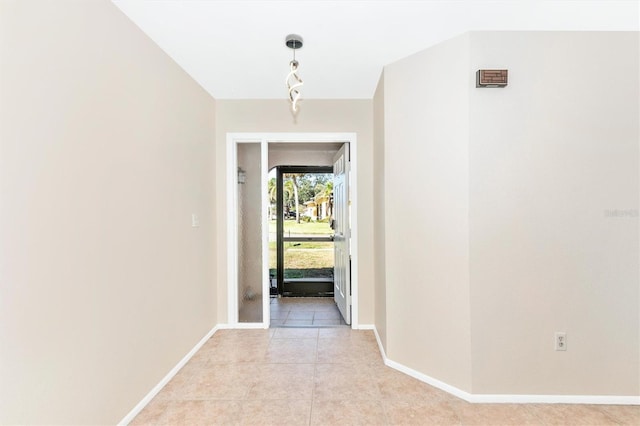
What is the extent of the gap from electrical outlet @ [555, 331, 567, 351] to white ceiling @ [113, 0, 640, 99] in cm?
202

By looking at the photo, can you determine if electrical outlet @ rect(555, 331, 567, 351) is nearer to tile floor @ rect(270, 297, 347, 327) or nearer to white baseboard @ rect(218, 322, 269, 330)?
tile floor @ rect(270, 297, 347, 327)

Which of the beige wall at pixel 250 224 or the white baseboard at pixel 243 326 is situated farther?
the beige wall at pixel 250 224

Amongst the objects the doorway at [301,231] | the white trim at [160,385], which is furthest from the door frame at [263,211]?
the doorway at [301,231]

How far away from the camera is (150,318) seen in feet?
7.27

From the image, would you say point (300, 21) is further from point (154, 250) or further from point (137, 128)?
point (154, 250)

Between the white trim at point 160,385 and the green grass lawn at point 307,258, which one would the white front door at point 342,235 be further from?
the white trim at point 160,385

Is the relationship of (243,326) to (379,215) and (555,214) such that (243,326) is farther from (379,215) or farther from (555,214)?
(555,214)

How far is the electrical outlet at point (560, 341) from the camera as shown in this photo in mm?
2121

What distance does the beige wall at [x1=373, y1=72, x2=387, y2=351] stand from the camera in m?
→ 2.76

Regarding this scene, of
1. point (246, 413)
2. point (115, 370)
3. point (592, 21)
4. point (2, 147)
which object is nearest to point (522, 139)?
point (592, 21)

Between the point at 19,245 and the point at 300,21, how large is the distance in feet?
6.24

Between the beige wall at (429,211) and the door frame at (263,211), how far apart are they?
83 cm

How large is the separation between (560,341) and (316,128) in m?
2.76

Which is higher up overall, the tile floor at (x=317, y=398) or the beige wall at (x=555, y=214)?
the beige wall at (x=555, y=214)
